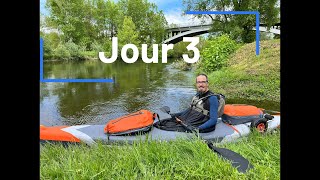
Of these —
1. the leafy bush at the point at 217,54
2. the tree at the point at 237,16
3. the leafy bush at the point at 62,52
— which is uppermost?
the tree at the point at 237,16

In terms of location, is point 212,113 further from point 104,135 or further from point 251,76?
point 251,76

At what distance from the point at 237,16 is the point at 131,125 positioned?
13.0 meters

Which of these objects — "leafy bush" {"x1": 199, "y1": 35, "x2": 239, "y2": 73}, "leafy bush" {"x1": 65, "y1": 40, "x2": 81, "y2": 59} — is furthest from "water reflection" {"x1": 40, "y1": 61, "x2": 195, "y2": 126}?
"leafy bush" {"x1": 65, "y1": 40, "x2": 81, "y2": 59}

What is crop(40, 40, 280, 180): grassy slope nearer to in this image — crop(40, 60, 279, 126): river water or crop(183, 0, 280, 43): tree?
crop(40, 60, 279, 126): river water

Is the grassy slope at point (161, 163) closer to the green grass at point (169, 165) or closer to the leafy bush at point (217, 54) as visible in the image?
the green grass at point (169, 165)

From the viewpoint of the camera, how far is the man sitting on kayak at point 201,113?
10.2 feet

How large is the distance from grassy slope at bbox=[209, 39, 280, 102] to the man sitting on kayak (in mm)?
4641

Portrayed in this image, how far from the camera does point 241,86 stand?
8.80 metres

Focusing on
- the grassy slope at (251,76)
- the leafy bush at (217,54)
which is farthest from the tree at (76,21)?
the grassy slope at (251,76)

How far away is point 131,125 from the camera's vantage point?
124 inches

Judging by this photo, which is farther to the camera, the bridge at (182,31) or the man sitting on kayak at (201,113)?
the bridge at (182,31)

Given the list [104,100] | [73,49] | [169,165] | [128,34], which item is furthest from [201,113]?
[73,49]

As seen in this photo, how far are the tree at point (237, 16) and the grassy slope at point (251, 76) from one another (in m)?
2.16
